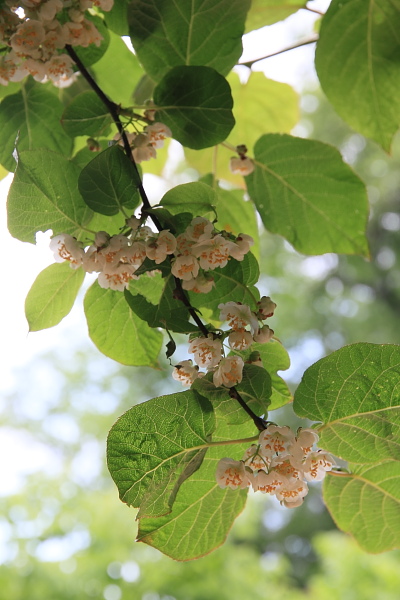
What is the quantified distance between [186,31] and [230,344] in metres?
0.25

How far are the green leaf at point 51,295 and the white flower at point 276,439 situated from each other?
0.64ft

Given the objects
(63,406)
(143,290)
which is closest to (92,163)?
(143,290)

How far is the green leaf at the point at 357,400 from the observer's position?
0.34m

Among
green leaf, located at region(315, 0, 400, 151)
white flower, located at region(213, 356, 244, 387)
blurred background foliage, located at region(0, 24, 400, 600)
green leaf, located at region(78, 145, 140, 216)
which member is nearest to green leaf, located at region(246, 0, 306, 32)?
green leaf, located at region(315, 0, 400, 151)

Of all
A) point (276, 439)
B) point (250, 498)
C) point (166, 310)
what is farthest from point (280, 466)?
point (250, 498)

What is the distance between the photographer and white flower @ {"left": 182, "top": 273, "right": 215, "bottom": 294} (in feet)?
1.16

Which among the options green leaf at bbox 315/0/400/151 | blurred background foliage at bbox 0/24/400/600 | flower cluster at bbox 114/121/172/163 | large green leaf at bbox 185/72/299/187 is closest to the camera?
flower cluster at bbox 114/121/172/163

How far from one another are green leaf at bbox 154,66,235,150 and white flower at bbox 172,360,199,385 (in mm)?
169

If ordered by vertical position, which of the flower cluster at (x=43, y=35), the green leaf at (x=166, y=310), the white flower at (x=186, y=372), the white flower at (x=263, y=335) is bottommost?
the white flower at (x=186, y=372)

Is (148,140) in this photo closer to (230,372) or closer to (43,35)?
(43,35)

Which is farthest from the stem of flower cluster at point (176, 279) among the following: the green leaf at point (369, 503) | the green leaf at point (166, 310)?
the green leaf at point (369, 503)

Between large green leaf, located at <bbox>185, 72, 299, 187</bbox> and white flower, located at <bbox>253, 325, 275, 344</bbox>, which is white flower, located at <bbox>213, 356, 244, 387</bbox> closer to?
white flower, located at <bbox>253, 325, 275, 344</bbox>

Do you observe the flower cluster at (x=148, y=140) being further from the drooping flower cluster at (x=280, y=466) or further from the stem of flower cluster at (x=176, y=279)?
the drooping flower cluster at (x=280, y=466)

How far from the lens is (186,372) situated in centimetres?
36
